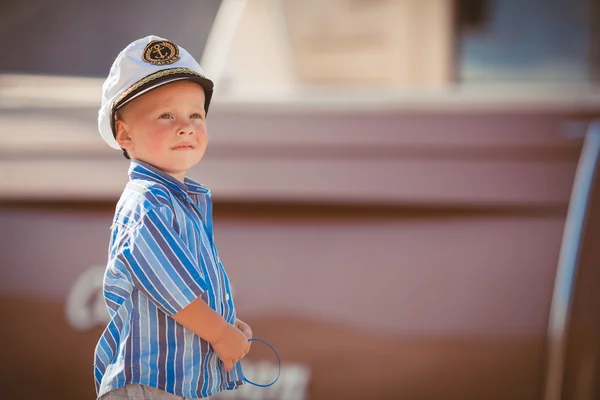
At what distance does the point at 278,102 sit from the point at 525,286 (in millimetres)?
785

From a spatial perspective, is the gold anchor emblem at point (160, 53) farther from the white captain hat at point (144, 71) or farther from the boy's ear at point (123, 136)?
the boy's ear at point (123, 136)

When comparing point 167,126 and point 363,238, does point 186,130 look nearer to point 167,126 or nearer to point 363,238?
point 167,126

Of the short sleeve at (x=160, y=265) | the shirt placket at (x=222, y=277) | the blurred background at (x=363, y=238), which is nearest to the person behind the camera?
the short sleeve at (x=160, y=265)

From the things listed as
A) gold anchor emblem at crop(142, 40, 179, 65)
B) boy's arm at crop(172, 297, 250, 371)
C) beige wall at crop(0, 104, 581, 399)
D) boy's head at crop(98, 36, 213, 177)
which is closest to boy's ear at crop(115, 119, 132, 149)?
boy's head at crop(98, 36, 213, 177)

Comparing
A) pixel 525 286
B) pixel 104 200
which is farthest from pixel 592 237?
pixel 104 200

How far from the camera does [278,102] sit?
6.32 feet

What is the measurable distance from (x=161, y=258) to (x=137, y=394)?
22 centimetres

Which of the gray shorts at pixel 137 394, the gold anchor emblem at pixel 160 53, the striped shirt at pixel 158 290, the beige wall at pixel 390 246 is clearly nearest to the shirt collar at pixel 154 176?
the striped shirt at pixel 158 290

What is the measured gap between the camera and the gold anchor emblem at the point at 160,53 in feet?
3.66

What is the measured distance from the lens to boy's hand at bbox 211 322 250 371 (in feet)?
3.52

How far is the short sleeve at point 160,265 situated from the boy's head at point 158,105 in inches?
5.2

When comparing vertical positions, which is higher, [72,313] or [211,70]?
[211,70]

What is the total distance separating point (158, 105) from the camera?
113 centimetres

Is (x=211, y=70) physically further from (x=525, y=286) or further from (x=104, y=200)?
(x=525, y=286)
